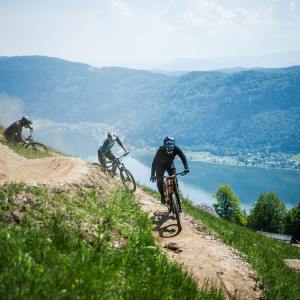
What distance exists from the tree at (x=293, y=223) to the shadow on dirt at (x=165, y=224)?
4393 centimetres

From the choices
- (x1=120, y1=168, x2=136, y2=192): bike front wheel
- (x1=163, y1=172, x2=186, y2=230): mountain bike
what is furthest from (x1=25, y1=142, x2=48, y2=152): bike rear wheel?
(x1=163, y1=172, x2=186, y2=230): mountain bike

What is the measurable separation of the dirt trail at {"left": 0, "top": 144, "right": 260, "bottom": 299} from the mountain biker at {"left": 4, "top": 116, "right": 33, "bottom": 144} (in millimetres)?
3732

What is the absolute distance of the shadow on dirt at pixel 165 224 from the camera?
693 centimetres

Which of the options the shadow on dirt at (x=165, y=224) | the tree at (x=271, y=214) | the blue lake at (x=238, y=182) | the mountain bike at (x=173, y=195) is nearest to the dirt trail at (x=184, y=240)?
the shadow on dirt at (x=165, y=224)

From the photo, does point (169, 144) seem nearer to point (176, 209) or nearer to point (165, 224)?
point (176, 209)

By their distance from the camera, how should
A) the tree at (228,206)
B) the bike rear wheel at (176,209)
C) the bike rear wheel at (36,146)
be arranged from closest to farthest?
the bike rear wheel at (176,209), the bike rear wheel at (36,146), the tree at (228,206)

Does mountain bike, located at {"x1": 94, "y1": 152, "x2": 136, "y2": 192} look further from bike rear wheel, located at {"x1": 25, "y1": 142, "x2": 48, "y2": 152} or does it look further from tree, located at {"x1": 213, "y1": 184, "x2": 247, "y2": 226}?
tree, located at {"x1": 213, "y1": 184, "x2": 247, "y2": 226}

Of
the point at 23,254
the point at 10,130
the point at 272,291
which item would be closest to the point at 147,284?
the point at 23,254

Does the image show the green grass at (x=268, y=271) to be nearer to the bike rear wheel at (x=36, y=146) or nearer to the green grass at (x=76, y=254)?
the green grass at (x=76, y=254)

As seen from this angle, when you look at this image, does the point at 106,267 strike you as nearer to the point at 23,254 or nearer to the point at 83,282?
the point at 83,282

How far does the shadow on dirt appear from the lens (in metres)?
6.93

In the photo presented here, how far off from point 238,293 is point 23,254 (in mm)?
3907

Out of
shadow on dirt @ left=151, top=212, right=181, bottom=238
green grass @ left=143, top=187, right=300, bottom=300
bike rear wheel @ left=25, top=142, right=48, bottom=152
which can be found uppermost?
bike rear wheel @ left=25, top=142, right=48, bottom=152

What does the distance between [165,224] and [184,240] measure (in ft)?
3.76
